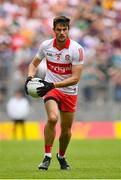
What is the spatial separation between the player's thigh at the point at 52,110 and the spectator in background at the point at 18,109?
590 inches

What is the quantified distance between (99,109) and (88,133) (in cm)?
224

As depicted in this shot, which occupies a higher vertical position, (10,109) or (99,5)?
(99,5)

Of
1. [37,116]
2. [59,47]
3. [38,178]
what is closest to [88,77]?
[37,116]

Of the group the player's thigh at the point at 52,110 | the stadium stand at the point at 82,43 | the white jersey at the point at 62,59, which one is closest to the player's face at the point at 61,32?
the white jersey at the point at 62,59

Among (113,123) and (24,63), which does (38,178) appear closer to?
(24,63)

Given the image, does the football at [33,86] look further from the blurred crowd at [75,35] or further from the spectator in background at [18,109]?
the spectator in background at [18,109]

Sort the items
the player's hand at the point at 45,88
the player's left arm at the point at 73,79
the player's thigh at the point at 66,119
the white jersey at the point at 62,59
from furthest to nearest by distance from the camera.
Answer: the player's thigh at the point at 66,119 < the white jersey at the point at 62,59 < the player's left arm at the point at 73,79 < the player's hand at the point at 45,88

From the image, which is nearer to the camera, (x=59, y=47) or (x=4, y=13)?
(x=59, y=47)

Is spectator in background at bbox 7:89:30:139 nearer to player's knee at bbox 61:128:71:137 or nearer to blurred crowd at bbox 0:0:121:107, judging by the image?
blurred crowd at bbox 0:0:121:107

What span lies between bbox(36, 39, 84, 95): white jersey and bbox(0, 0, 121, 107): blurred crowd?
13.7m

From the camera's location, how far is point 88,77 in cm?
2516

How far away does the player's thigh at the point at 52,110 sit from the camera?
35.2 feet

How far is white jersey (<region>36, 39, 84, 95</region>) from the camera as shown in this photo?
1086cm

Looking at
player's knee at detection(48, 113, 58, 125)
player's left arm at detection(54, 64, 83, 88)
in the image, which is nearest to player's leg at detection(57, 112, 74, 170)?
player's knee at detection(48, 113, 58, 125)
